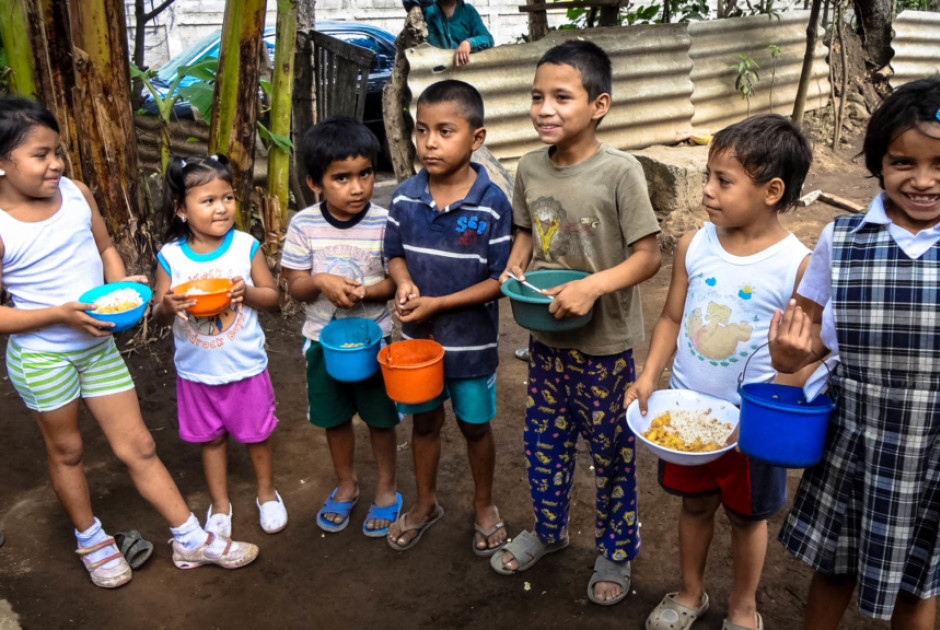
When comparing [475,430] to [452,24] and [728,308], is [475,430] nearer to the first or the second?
[728,308]

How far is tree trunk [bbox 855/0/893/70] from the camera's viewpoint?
9219mm

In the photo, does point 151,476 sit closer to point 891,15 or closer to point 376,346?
point 376,346

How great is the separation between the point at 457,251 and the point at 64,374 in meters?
1.38

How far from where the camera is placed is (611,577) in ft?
8.52

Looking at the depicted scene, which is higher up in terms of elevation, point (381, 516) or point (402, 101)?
point (402, 101)

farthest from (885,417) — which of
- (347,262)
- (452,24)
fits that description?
(452,24)

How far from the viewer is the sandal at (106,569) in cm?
273

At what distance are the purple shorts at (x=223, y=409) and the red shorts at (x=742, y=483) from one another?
1567 mm

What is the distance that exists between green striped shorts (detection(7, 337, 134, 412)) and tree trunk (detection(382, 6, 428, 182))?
10.7 ft

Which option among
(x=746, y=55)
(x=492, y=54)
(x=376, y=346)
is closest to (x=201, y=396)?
(x=376, y=346)

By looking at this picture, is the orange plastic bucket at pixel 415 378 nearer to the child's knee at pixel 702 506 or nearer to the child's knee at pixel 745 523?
the child's knee at pixel 702 506

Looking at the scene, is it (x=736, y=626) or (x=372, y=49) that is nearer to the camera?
(x=736, y=626)

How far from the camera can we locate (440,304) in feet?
8.35

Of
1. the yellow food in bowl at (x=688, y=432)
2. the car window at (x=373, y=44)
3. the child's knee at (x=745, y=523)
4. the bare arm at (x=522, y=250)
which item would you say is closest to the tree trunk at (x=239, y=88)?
the bare arm at (x=522, y=250)
